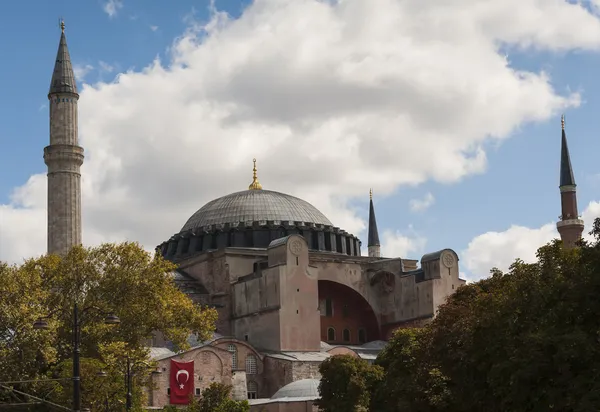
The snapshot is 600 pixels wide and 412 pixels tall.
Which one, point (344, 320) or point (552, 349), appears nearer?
point (552, 349)

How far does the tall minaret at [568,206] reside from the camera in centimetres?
7500

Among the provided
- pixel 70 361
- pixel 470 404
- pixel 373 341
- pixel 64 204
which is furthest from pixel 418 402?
pixel 373 341

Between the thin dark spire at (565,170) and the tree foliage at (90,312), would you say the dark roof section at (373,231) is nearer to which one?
the thin dark spire at (565,170)

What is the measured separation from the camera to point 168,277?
161 feet

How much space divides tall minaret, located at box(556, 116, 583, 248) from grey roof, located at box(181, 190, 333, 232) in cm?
1586

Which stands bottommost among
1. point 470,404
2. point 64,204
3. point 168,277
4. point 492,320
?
point 470,404

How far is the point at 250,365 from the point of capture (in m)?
65.2

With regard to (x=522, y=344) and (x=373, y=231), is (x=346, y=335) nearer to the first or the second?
(x=373, y=231)

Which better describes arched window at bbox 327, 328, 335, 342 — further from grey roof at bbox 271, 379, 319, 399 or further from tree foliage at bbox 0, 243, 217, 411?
tree foliage at bbox 0, 243, 217, 411

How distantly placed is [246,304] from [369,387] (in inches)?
866

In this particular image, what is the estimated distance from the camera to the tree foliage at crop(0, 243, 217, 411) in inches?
1730

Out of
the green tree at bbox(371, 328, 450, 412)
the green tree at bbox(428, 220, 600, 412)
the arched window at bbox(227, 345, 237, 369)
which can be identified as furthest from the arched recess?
the green tree at bbox(428, 220, 600, 412)

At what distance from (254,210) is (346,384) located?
30.2 m

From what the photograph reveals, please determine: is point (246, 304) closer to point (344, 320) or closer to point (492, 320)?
point (344, 320)
